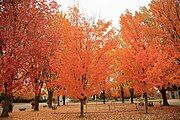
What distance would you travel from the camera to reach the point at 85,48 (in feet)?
70.2

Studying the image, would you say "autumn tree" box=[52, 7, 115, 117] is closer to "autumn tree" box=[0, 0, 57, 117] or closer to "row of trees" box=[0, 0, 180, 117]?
"row of trees" box=[0, 0, 180, 117]

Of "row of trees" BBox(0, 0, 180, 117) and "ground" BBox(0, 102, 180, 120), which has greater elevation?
"row of trees" BBox(0, 0, 180, 117)

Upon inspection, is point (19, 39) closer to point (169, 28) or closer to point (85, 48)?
point (85, 48)

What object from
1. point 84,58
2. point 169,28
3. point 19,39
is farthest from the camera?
point 84,58

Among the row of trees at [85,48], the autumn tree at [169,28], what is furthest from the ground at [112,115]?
the autumn tree at [169,28]

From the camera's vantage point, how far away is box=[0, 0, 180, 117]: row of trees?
53.7ft

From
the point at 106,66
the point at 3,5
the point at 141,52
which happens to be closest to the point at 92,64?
the point at 106,66

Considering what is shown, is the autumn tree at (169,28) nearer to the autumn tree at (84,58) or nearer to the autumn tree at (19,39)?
the autumn tree at (84,58)

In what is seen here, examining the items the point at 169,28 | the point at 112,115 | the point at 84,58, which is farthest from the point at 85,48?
the point at 169,28

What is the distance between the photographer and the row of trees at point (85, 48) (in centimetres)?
1638

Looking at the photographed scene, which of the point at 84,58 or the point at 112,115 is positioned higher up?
→ the point at 84,58

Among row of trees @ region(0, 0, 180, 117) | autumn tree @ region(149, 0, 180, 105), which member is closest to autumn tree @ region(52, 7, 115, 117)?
row of trees @ region(0, 0, 180, 117)

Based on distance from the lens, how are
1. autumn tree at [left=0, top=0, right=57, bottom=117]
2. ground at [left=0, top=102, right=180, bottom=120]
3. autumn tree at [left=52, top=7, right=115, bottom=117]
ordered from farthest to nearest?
autumn tree at [left=52, top=7, right=115, bottom=117] → ground at [left=0, top=102, right=180, bottom=120] → autumn tree at [left=0, top=0, right=57, bottom=117]

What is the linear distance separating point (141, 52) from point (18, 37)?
9968 mm
